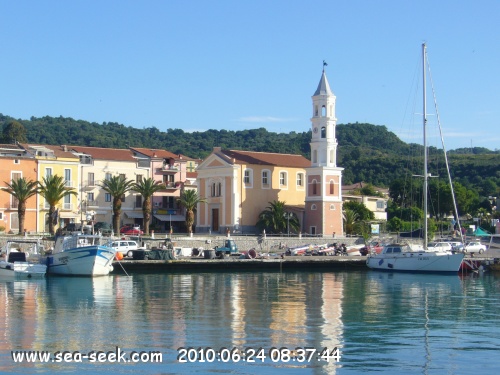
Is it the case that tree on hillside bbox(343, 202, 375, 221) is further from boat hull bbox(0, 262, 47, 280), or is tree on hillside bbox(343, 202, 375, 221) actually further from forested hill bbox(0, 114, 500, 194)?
forested hill bbox(0, 114, 500, 194)

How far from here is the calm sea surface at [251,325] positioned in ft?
78.4

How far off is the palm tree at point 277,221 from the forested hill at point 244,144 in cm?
6470

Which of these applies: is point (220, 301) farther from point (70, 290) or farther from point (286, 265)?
point (286, 265)

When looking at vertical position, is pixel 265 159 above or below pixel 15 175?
above

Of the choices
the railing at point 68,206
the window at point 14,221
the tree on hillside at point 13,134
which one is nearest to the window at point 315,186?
the railing at point 68,206

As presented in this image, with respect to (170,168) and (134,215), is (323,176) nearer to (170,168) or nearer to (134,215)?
(170,168)

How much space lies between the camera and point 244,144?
609ft

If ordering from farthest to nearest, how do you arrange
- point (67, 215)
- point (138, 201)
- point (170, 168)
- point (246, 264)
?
point (170, 168), point (138, 201), point (67, 215), point (246, 264)

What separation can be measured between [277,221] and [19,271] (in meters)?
34.0

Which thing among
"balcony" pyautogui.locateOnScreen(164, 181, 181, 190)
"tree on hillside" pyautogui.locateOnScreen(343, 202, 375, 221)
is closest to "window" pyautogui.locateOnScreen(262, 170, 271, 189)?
"balcony" pyautogui.locateOnScreen(164, 181, 181, 190)

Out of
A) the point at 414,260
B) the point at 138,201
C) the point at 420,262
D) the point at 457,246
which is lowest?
the point at 420,262

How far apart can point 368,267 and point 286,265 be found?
658 cm

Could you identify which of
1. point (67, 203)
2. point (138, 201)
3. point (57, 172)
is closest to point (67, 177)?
point (57, 172)

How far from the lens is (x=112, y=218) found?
8181 cm
